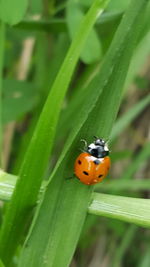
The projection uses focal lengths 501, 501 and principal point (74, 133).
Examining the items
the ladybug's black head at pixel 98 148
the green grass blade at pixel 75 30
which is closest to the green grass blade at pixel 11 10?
the green grass blade at pixel 75 30

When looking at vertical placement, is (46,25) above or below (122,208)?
above

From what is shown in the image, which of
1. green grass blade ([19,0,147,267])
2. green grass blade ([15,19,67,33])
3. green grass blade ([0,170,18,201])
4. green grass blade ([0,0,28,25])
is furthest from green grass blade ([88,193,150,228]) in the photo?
green grass blade ([15,19,67,33])

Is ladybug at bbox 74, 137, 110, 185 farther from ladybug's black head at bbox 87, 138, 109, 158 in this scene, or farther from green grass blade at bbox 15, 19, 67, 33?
green grass blade at bbox 15, 19, 67, 33

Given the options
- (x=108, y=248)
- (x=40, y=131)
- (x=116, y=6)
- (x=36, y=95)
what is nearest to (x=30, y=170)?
(x=40, y=131)

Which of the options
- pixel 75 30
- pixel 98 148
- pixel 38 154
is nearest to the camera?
pixel 38 154

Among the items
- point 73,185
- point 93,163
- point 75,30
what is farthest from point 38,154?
point 75,30

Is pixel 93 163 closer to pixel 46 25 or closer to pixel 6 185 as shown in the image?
pixel 6 185
